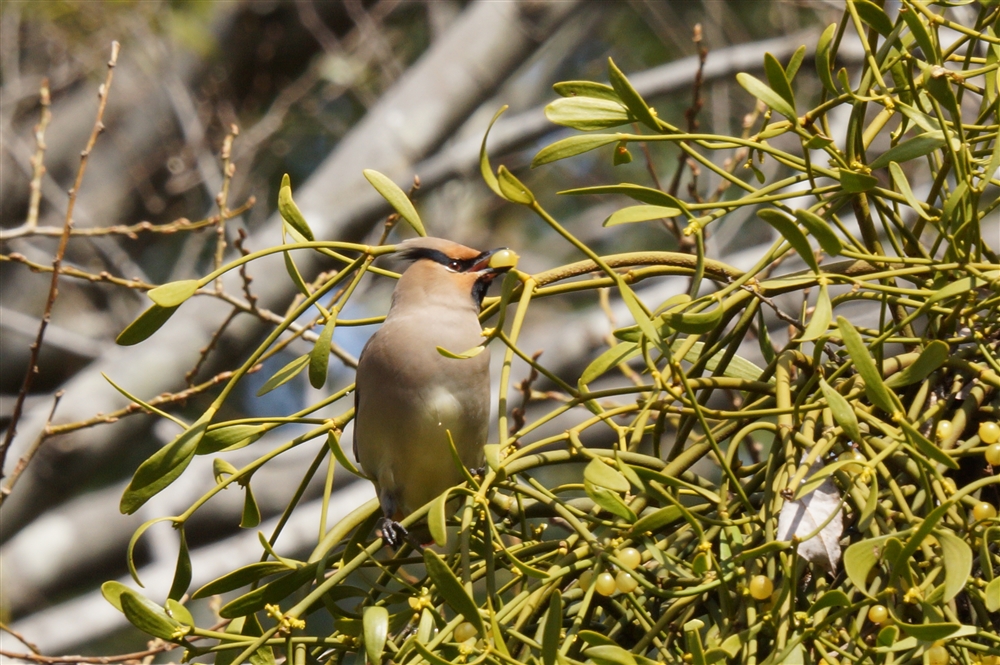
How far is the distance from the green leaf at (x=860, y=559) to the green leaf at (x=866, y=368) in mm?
136

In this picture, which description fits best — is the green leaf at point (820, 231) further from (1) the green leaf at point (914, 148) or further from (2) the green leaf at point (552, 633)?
(2) the green leaf at point (552, 633)

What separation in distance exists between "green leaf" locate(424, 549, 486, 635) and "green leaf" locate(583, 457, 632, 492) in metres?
0.16

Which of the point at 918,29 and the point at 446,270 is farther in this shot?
the point at 446,270

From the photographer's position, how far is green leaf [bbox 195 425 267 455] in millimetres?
1302

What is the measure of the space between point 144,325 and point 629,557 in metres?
0.58

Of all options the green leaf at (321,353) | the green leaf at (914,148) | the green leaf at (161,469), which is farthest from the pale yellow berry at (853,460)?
the green leaf at (161,469)

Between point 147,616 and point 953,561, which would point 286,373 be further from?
point 953,561

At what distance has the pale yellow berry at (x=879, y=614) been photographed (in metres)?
1.12

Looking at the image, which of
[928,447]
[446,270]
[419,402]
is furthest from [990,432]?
[446,270]

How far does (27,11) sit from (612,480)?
5.76 metres

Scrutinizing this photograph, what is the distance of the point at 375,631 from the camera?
1.14 m

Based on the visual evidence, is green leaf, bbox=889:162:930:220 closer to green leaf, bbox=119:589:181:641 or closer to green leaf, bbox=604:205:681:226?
green leaf, bbox=604:205:681:226

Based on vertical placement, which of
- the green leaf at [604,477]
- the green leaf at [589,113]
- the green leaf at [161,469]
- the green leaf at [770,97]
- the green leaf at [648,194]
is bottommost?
the green leaf at [604,477]

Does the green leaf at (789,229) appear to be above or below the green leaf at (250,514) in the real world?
below
